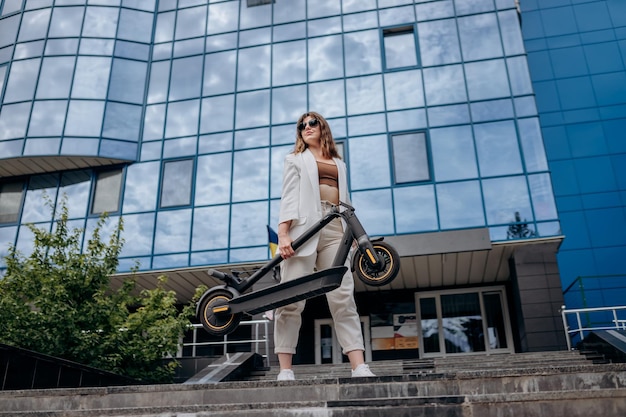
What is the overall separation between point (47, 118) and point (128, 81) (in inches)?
114

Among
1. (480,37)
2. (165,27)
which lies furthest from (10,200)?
(480,37)

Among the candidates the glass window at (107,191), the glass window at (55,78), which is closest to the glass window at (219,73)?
the glass window at (107,191)

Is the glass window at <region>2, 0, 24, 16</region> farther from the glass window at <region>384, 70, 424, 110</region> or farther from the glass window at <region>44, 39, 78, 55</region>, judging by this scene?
the glass window at <region>384, 70, 424, 110</region>

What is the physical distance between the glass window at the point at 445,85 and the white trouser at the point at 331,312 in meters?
13.4

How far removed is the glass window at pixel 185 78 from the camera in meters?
19.6

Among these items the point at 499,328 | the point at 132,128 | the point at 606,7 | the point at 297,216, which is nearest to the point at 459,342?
the point at 499,328

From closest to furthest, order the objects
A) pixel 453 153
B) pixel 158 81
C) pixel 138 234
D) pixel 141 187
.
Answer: pixel 453 153, pixel 138 234, pixel 141 187, pixel 158 81

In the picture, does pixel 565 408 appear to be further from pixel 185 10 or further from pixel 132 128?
pixel 185 10

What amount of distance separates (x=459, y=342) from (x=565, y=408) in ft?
48.6

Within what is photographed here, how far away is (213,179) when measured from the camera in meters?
18.3

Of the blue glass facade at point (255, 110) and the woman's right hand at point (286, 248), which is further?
the blue glass facade at point (255, 110)

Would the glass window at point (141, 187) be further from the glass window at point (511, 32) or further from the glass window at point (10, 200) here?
the glass window at point (511, 32)

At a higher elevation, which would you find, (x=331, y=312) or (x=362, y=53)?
(x=362, y=53)

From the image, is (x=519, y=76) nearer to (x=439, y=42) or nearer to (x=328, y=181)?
(x=439, y=42)
